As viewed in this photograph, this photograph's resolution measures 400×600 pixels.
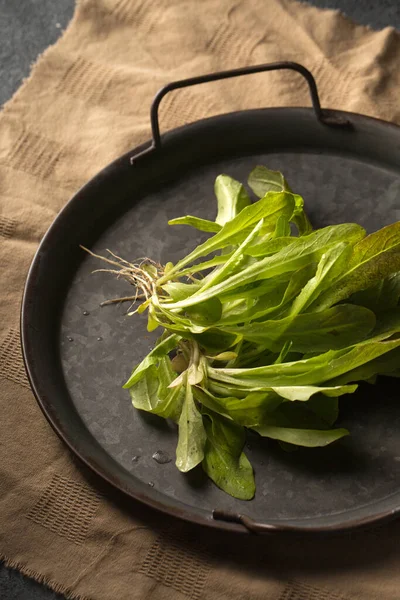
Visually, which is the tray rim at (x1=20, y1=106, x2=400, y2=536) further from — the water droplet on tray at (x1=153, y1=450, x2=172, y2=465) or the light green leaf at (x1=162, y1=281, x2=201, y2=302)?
the light green leaf at (x1=162, y1=281, x2=201, y2=302)

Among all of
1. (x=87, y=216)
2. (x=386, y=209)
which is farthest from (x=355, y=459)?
(x=87, y=216)

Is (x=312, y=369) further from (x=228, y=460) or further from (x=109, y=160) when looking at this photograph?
(x=109, y=160)

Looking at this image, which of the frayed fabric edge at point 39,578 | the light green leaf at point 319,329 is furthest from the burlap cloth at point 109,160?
the light green leaf at point 319,329

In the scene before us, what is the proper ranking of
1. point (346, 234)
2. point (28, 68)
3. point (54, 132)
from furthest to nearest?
point (28, 68) < point (54, 132) < point (346, 234)

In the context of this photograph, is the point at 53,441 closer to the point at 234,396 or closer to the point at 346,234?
the point at 234,396

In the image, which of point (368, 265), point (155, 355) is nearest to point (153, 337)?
point (155, 355)

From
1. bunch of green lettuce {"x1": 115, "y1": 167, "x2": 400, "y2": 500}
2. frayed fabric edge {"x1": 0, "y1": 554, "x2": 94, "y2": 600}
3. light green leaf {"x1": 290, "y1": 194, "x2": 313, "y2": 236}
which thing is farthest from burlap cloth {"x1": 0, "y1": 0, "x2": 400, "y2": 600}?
light green leaf {"x1": 290, "y1": 194, "x2": 313, "y2": 236}
